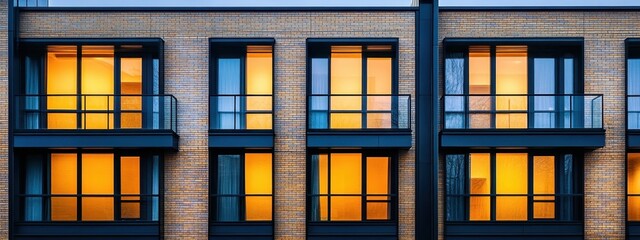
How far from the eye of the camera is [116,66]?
52.8ft

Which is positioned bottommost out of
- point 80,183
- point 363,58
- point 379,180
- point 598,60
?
point 80,183

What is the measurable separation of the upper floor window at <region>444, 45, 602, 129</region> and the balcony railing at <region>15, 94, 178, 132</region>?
7933 millimetres

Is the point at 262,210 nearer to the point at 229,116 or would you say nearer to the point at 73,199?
Result: the point at 229,116

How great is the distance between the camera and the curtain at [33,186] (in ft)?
51.2

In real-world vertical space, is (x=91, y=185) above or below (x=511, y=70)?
below

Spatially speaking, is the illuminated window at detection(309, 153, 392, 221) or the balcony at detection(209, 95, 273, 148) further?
the illuminated window at detection(309, 153, 392, 221)

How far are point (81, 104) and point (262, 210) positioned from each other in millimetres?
5978

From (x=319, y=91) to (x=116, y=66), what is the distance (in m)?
5.98

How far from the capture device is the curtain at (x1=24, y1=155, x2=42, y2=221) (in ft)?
51.2

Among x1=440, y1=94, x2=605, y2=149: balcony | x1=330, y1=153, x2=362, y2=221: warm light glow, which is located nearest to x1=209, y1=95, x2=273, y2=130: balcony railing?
x1=330, y1=153, x2=362, y2=221: warm light glow

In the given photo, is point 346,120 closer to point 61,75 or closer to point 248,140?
point 248,140

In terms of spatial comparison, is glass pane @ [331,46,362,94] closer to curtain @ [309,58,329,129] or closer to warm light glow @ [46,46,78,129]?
curtain @ [309,58,329,129]

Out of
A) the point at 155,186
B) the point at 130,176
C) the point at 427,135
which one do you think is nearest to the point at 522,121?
the point at 427,135

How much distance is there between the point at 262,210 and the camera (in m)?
15.7
